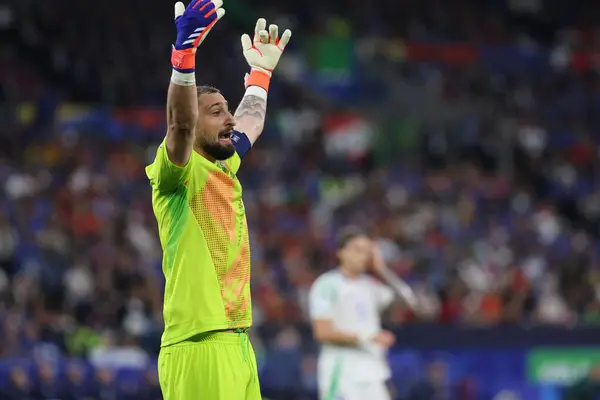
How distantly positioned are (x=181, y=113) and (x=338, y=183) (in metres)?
13.5

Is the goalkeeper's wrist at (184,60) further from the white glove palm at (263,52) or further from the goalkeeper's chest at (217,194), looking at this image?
the white glove palm at (263,52)

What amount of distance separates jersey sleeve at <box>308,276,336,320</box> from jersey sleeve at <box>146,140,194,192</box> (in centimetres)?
461

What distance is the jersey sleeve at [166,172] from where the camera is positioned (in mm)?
4770

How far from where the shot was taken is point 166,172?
4.80m

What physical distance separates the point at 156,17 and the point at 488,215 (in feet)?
21.9

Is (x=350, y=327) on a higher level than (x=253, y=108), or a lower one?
lower

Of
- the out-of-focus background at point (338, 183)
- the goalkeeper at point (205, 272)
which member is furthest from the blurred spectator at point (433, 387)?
the goalkeeper at point (205, 272)

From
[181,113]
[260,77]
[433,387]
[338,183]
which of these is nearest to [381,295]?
[433,387]

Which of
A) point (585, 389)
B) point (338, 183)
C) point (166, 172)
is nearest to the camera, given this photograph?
point (166, 172)

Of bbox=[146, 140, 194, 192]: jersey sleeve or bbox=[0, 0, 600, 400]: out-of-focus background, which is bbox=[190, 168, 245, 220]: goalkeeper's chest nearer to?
bbox=[146, 140, 194, 192]: jersey sleeve

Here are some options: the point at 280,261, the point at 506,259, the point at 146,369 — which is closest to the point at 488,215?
the point at 506,259

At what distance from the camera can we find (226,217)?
514cm

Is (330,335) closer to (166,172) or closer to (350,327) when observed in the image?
(350,327)

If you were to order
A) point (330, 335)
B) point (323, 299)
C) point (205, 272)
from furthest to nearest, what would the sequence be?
point (323, 299)
point (330, 335)
point (205, 272)
